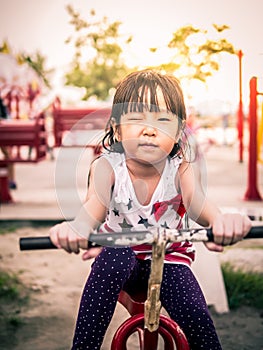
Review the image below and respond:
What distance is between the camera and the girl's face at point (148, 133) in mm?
1350

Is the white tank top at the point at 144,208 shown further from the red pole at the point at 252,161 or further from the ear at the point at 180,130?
the red pole at the point at 252,161

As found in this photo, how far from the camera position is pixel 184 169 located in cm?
152

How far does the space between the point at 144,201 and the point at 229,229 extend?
0.36 meters

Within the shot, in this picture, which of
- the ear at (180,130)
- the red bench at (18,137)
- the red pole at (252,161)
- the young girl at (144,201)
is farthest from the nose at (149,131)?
the red bench at (18,137)

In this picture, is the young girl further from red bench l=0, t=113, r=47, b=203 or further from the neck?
red bench l=0, t=113, r=47, b=203

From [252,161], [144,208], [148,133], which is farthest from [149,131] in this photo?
[252,161]

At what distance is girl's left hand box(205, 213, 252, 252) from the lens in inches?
46.9

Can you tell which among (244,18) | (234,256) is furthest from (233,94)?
(234,256)

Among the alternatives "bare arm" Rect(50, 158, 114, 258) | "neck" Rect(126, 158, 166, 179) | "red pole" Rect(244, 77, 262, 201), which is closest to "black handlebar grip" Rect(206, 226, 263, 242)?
"bare arm" Rect(50, 158, 114, 258)

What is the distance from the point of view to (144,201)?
1517mm

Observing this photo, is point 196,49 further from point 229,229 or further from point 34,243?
point 34,243

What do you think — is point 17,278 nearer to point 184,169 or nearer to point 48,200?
point 184,169

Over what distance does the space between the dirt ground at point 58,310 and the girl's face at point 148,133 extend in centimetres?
129

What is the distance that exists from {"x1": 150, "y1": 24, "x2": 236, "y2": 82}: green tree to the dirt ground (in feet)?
3.92
